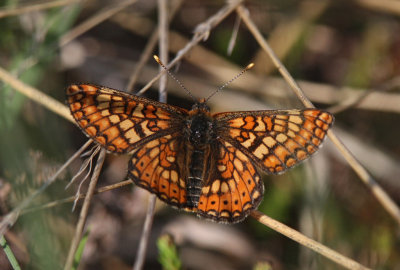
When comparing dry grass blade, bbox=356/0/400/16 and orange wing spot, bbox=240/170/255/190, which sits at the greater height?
dry grass blade, bbox=356/0/400/16

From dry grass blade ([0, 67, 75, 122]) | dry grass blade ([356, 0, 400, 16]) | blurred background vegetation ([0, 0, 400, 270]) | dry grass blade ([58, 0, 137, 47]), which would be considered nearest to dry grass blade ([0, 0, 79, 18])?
blurred background vegetation ([0, 0, 400, 270])

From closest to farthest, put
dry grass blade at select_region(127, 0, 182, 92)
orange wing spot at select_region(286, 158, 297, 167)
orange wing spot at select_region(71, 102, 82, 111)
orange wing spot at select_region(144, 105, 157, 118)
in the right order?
orange wing spot at select_region(71, 102, 82, 111) < orange wing spot at select_region(286, 158, 297, 167) < orange wing spot at select_region(144, 105, 157, 118) < dry grass blade at select_region(127, 0, 182, 92)

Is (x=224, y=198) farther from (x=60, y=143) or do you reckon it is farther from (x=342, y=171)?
(x=342, y=171)

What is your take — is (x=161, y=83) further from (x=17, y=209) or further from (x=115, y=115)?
(x=17, y=209)

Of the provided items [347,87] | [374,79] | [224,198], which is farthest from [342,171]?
[224,198]

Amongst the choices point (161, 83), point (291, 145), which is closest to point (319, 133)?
point (291, 145)

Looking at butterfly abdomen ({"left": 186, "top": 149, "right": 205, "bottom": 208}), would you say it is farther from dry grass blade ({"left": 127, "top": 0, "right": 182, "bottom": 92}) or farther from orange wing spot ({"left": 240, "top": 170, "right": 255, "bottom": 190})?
dry grass blade ({"left": 127, "top": 0, "right": 182, "bottom": 92})
